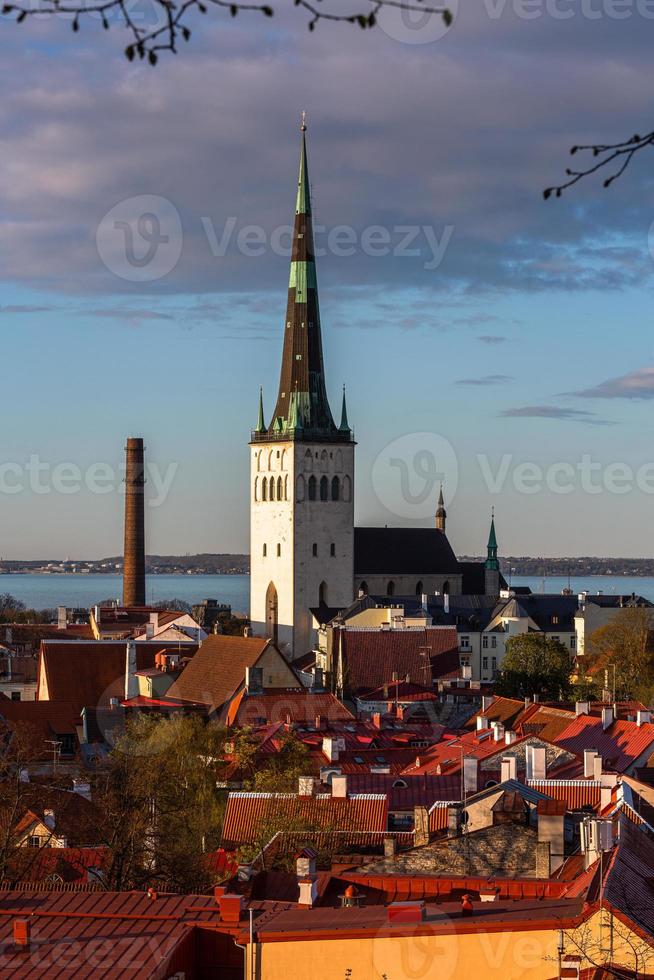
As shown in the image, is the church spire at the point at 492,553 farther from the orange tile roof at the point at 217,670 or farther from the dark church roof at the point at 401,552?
the orange tile roof at the point at 217,670

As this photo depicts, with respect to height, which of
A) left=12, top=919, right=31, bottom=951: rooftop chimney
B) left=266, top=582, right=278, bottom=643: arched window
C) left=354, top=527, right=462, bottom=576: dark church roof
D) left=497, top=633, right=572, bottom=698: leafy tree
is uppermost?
left=354, top=527, right=462, bottom=576: dark church roof

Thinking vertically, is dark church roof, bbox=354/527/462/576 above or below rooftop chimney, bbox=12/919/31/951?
above

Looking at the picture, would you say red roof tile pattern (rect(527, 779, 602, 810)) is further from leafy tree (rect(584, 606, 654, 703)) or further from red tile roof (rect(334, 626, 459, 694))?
red tile roof (rect(334, 626, 459, 694))

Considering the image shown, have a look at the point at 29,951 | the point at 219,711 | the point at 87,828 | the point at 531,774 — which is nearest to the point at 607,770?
the point at 531,774

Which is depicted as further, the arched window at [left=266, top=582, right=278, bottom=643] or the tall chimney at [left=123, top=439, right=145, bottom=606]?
the tall chimney at [left=123, top=439, right=145, bottom=606]

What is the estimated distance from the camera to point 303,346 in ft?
325

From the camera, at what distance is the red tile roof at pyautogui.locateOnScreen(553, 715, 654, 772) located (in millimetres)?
34116

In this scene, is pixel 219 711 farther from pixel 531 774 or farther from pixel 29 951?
pixel 29 951

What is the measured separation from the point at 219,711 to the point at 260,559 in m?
49.7

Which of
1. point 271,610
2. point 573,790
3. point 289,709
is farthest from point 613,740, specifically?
point 271,610

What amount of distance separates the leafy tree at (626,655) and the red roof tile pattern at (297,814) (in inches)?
1326

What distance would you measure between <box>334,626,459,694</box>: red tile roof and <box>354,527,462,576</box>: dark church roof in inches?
1291

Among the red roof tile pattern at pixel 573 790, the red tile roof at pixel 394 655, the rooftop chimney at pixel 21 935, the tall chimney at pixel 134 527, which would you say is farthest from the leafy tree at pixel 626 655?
the rooftop chimney at pixel 21 935

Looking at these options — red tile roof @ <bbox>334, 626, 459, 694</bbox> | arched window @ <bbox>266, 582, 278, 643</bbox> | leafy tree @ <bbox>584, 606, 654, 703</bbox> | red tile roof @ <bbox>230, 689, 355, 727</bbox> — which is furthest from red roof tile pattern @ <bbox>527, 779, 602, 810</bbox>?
arched window @ <bbox>266, 582, 278, 643</bbox>
